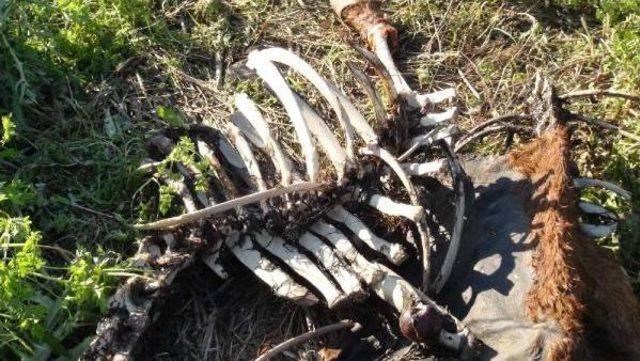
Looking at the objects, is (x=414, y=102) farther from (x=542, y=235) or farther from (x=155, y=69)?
(x=155, y=69)

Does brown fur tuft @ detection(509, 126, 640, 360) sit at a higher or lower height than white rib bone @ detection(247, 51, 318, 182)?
lower

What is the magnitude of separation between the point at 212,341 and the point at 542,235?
1.21m

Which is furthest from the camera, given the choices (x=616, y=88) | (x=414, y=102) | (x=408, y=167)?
(x=616, y=88)

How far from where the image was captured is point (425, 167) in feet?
9.12

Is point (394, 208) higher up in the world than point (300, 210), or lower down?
lower down

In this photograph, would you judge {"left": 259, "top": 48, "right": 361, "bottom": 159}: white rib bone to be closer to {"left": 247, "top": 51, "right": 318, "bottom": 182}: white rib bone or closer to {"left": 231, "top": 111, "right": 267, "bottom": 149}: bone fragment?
{"left": 247, "top": 51, "right": 318, "bottom": 182}: white rib bone

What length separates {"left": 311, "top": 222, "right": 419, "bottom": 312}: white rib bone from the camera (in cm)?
250

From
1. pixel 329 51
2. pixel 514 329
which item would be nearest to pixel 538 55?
pixel 329 51

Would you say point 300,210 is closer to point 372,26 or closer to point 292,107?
point 292,107

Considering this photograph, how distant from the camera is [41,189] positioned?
3.26m

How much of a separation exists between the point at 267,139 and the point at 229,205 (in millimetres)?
397

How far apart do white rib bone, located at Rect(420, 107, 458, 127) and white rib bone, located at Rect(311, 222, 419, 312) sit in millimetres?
564

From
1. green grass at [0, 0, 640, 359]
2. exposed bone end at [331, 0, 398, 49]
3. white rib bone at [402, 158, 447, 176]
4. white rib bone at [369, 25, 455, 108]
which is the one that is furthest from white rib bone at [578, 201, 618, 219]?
exposed bone end at [331, 0, 398, 49]

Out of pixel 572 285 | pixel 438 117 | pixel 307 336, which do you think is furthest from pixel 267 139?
pixel 572 285
